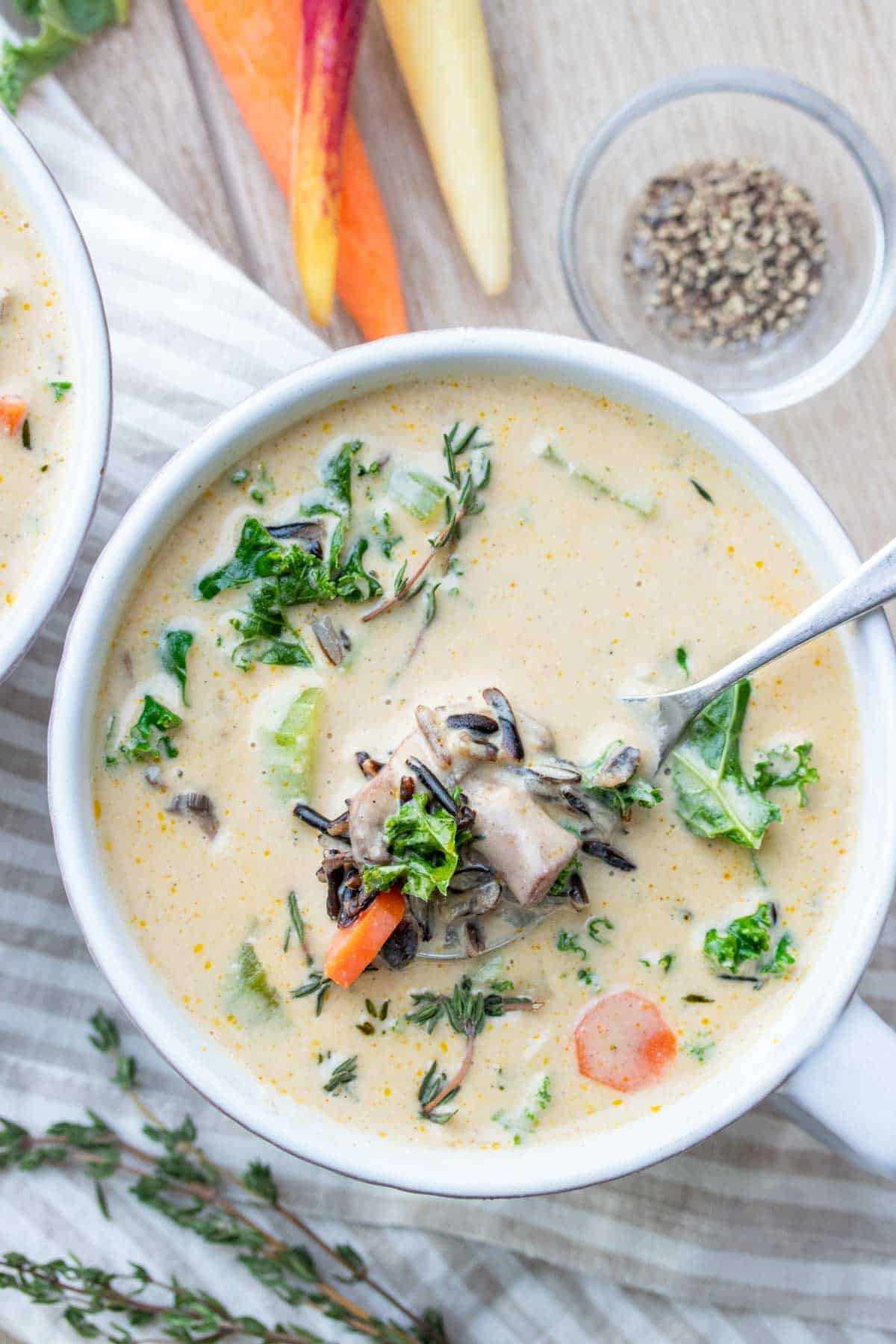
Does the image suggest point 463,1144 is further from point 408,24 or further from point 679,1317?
point 408,24

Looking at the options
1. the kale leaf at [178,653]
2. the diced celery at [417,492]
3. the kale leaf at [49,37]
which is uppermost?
the kale leaf at [49,37]

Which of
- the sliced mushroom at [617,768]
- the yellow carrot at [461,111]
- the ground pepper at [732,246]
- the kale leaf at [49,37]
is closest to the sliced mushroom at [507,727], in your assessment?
the sliced mushroom at [617,768]

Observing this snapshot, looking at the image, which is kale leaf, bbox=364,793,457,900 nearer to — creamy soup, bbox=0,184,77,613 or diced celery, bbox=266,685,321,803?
diced celery, bbox=266,685,321,803

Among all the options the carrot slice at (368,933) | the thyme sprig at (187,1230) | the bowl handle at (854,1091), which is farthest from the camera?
the thyme sprig at (187,1230)

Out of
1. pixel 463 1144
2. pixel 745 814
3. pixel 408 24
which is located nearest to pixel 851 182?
pixel 408 24

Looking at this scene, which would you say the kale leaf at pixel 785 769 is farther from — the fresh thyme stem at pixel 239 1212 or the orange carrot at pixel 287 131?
the fresh thyme stem at pixel 239 1212

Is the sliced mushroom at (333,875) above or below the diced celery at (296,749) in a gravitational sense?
below

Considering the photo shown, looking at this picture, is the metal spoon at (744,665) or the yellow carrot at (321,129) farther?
the yellow carrot at (321,129)
